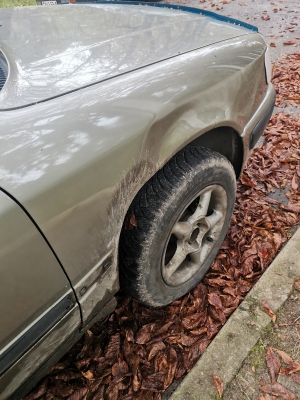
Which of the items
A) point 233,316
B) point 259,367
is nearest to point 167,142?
point 233,316

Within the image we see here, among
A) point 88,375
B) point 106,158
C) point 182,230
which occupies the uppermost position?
point 106,158

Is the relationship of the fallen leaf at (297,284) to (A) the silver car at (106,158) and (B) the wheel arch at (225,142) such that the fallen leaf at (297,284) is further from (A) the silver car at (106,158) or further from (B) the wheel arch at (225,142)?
(B) the wheel arch at (225,142)

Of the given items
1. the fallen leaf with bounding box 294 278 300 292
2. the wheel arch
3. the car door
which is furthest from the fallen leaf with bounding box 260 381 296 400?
the wheel arch

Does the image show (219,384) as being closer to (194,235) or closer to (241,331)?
(241,331)

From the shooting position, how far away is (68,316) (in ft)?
3.91

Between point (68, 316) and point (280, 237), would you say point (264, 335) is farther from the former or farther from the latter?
point (68, 316)

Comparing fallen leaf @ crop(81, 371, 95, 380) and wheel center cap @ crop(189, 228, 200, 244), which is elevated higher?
wheel center cap @ crop(189, 228, 200, 244)

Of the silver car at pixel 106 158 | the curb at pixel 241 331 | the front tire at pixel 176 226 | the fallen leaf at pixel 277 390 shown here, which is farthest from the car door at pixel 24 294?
the fallen leaf at pixel 277 390

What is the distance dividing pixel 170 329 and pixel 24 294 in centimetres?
114

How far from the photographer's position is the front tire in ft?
4.86

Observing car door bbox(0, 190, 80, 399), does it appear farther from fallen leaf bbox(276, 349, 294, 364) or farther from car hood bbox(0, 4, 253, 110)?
fallen leaf bbox(276, 349, 294, 364)

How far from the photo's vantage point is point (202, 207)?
5.98ft

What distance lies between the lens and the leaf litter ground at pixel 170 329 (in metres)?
1.69

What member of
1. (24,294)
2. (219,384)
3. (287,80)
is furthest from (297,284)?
(287,80)
